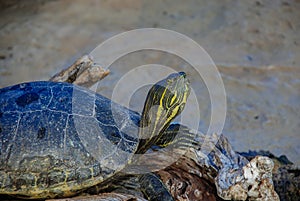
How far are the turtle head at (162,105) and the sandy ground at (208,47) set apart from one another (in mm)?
1344

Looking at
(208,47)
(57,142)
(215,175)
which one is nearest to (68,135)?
(57,142)

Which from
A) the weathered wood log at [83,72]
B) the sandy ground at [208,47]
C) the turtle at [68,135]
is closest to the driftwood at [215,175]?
the turtle at [68,135]

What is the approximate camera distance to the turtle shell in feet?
8.27

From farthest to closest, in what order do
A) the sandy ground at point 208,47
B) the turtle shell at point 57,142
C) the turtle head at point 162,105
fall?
the sandy ground at point 208,47, the turtle head at point 162,105, the turtle shell at point 57,142

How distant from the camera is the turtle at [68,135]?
99.3 inches

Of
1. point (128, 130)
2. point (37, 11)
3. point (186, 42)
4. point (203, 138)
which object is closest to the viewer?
point (128, 130)

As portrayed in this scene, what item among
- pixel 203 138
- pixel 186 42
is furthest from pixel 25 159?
pixel 186 42

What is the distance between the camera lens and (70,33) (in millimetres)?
5500

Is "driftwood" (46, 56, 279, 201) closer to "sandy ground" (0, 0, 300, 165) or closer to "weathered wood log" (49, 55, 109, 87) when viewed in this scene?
"weathered wood log" (49, 55, 109, 87)

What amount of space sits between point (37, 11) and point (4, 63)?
1166 millimetres

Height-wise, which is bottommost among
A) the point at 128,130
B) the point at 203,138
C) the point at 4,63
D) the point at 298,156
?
the point at 298,156

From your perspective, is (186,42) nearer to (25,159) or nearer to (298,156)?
(298,156)

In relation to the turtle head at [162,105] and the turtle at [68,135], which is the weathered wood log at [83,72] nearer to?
the turtle at [68,135]

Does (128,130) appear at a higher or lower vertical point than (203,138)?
higher
